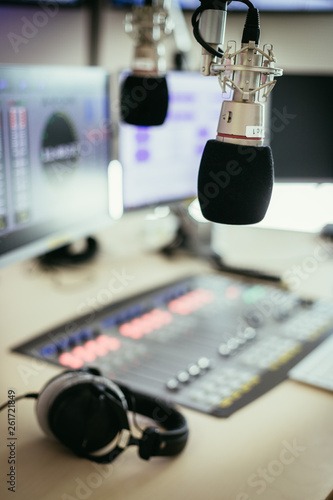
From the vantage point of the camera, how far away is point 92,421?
2.32 ft

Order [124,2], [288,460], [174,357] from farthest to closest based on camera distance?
[124,2]
[174,357]
[288,460]

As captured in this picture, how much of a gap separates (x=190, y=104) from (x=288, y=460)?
0.93m

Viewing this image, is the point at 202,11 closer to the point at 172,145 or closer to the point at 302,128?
the point at 172,145

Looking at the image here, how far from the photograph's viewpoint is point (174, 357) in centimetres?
95

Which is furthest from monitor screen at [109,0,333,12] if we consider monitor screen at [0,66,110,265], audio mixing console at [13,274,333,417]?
audio mixing console at [13,274,333,417]

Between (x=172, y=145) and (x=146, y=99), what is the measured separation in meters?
0.49

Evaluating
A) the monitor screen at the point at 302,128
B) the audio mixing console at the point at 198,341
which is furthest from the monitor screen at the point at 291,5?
the audio mixing console at the point at 198,341

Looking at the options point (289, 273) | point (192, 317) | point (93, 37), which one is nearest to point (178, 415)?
point (192, 317)

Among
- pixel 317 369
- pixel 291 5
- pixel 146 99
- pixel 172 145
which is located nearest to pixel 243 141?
pixel 146 99

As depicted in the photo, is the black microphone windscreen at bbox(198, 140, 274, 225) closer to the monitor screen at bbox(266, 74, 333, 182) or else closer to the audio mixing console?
the audio mixing console

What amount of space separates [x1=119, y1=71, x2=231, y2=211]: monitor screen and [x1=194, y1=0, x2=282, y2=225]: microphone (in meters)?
0.71

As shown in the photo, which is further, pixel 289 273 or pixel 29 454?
pixel 289 273

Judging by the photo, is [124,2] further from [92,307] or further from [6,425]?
[6,425]

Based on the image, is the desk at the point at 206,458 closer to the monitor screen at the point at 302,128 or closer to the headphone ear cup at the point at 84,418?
the headphone ear cup at the point at 84,418
